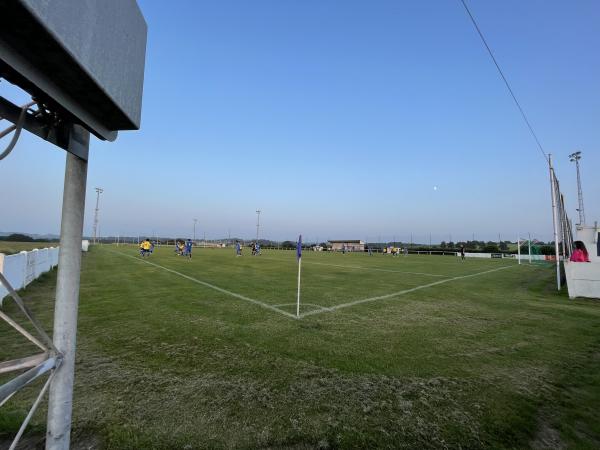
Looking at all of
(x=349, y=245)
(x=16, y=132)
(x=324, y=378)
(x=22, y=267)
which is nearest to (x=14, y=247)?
(x=22, y=267)

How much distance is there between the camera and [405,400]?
11.1 feet

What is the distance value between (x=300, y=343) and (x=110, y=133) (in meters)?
4.25

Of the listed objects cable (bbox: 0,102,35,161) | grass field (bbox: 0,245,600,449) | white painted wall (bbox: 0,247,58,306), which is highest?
cable (bbox: 0,102,35,161)

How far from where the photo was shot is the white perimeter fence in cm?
815

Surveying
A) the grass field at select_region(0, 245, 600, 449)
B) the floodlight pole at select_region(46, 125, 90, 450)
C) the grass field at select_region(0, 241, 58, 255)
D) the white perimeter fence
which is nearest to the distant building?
the grass field at select_region(0, 241, 58, 255)

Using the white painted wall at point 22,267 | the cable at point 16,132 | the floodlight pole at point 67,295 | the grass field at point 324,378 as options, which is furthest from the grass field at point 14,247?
the cable at point 16,132

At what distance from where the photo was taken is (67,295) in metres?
2.23

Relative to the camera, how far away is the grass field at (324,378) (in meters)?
2.77

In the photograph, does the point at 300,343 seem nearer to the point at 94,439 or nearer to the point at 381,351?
the point at 381,351

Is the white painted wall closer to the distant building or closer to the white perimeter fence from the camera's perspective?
the white perimeter fence

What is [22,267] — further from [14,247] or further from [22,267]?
[14,247]

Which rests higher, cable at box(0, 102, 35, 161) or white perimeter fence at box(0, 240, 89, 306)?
cable at box(0, 102, 35, 161)

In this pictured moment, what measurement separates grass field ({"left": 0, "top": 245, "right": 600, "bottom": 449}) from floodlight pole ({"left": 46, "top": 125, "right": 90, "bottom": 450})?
55 cm

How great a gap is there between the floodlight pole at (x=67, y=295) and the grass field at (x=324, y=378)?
0.55 m
